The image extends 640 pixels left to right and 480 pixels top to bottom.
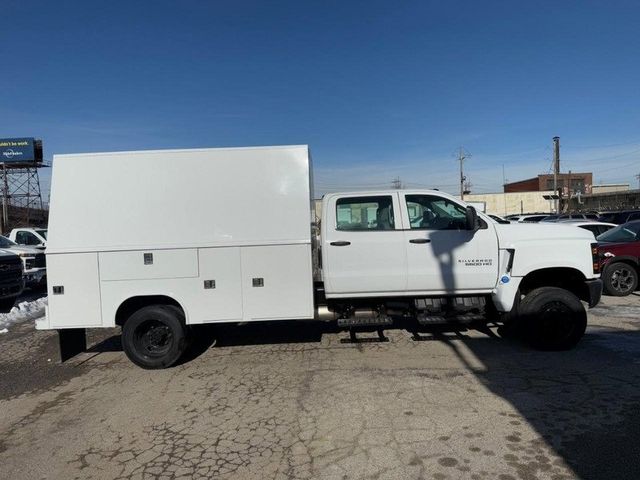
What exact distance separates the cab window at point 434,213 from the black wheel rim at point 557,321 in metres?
1.53

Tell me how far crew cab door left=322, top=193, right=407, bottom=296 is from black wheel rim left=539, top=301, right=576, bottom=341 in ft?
6.12

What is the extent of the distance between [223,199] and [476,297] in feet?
11.9

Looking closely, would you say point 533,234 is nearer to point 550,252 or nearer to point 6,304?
point 550,252

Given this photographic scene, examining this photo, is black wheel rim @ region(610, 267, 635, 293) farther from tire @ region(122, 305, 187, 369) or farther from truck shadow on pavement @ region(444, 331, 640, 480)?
tire @ region(122, 305, 187, 369)

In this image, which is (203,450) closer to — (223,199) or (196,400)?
(196,400)

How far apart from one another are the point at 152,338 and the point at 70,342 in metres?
1.34

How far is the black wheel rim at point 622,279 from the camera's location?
1020 cm

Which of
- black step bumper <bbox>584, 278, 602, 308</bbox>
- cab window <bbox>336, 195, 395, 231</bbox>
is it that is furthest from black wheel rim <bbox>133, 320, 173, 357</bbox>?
black step bumper <bbox>584, 278, 602, 308</bbox>

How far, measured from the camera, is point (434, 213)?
652 centimetres

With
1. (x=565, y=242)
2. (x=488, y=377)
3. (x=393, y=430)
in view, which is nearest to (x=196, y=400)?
(x=393, y=430)

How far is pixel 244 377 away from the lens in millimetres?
5754

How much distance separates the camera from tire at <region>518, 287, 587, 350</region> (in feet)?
20.5

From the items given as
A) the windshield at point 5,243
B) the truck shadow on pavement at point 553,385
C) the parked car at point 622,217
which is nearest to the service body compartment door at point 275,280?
the truck shadow on pavement at point 553,385

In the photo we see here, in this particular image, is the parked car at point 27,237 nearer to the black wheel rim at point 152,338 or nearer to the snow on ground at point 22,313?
the snow on ground at point 22,313
